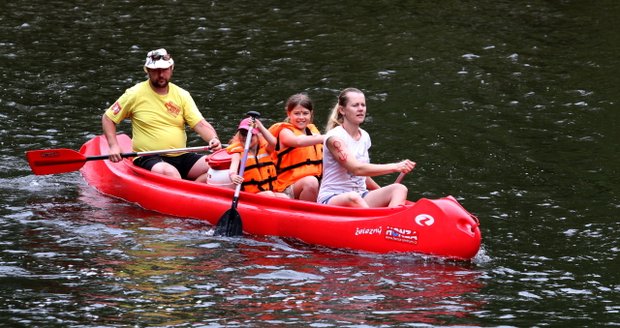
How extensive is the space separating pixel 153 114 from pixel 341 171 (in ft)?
8.17

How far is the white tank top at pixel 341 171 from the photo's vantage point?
379 inches

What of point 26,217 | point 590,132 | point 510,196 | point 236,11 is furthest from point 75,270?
point 236,11

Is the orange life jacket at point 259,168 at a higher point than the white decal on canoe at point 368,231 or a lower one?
higher

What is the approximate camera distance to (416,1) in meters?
20.6

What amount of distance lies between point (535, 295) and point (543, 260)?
3.27ft

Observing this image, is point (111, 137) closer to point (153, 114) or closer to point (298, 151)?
point (153, 114)

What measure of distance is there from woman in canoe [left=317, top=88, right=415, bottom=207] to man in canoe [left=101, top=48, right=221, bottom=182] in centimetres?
188

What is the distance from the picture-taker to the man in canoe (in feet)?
37.0

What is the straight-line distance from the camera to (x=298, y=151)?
1039 cm

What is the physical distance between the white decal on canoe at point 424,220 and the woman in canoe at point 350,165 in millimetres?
442

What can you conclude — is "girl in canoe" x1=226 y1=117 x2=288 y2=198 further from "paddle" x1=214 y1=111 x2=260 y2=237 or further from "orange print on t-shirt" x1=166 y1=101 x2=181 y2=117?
"orange print on t-shirt" x1=166 y1=101 x2=181 y2=117

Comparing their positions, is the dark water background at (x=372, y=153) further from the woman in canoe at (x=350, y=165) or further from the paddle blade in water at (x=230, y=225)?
the woman in canoe at (x=350, y=165)

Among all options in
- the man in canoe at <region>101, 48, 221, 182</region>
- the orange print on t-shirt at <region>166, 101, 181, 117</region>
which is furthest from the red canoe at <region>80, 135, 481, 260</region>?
the orange print on t-shirt at <region>166, 101, 181, 117</region>

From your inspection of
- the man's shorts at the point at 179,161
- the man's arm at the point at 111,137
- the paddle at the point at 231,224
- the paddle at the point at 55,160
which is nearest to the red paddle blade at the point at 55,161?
the paddle at the point at 55,160
